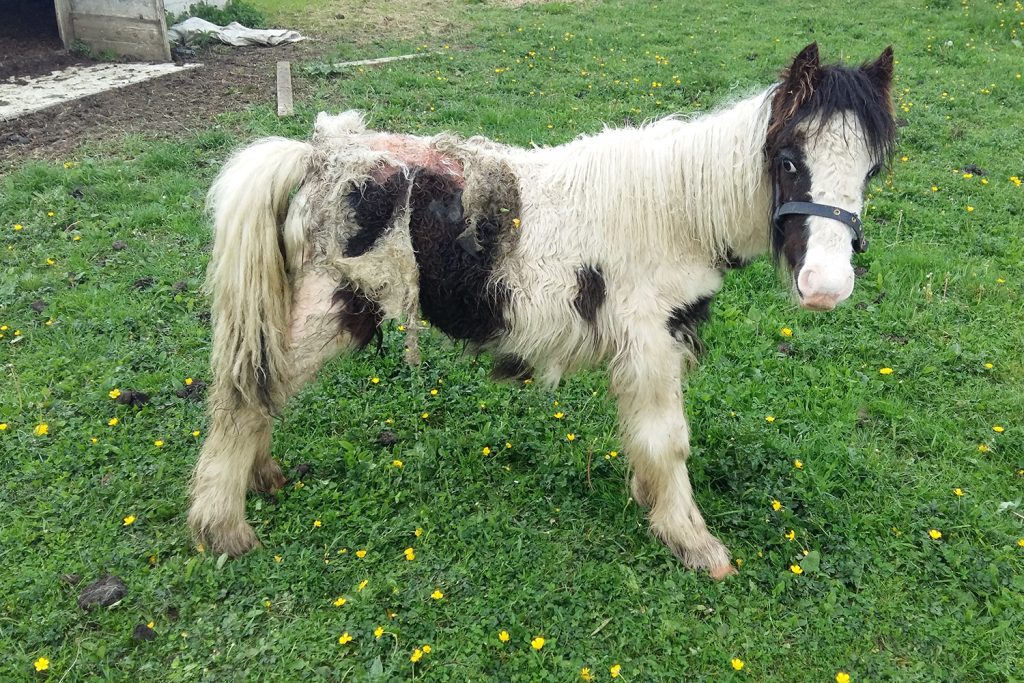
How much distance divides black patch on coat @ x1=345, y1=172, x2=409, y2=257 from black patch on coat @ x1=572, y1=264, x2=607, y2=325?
2.72 feet

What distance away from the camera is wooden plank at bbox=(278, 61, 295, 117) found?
750 centimetres

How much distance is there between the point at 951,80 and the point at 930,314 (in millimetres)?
5729

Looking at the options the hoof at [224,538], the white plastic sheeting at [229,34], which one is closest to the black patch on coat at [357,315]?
the hoof at [224,538]

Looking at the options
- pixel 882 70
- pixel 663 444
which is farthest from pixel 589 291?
pixel 882 70

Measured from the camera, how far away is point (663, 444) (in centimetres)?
305

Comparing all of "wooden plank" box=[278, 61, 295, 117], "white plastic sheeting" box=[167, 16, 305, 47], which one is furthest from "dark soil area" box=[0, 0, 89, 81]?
"wooden plank" box=[278, 61, 295, 117]

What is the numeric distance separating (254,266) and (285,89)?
20.5ft

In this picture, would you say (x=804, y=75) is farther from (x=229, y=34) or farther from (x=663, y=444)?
(x=229, y=34)

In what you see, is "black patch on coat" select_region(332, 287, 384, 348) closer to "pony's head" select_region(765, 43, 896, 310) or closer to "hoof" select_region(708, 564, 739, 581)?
"pony's head" select_region(765, 43, 896, 310)

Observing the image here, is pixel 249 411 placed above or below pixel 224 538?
above

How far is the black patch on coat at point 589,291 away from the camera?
289cm

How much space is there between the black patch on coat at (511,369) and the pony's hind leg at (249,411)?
649 mm

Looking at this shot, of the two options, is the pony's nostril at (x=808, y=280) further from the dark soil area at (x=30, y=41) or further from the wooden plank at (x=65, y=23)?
the wooden plank at (x=65, y=23)

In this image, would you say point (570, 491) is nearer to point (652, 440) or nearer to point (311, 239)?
point (652, 440)
